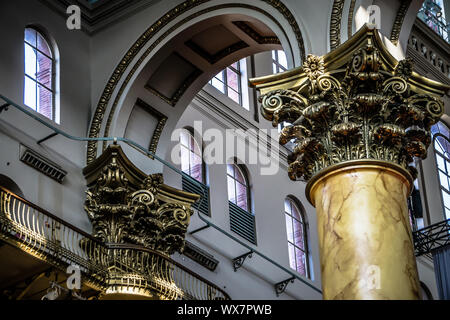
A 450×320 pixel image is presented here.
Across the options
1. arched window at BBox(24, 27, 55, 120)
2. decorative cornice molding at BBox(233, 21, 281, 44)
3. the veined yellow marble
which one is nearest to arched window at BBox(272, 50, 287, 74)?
decorative cornice molding at BBox(233, 21, 281, 44)

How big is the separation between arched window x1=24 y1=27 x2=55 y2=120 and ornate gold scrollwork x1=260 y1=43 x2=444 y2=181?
557 cm

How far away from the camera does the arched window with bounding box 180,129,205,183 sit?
68.7ft

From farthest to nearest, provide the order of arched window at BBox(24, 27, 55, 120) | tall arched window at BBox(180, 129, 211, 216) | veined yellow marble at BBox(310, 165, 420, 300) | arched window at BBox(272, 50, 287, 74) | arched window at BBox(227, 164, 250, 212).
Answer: arched window at BBox(272, 50, 287, 74) < arched window at BBox(227, 164, 250, 212) < tall arched window at BBox(180, 129, 211, 216) < arched window at BBox(24, 27, 55, 120) < veined yellow marble at BBox(310, 165, 420, 300)

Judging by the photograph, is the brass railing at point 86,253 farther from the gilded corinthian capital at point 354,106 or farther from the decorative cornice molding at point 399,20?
the decorative cornice molding at point 399,20

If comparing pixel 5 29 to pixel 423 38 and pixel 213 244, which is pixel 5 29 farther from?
pixel 423 38

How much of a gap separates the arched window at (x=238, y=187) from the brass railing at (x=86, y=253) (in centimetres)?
522

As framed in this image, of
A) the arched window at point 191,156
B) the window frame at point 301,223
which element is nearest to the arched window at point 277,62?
the window frame at point 301,223

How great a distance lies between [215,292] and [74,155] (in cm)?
346

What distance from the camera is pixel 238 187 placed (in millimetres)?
22438

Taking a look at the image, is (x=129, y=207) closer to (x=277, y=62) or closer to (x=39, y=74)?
(x=39, y=74)

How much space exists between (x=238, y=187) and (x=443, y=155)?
8.42 metres

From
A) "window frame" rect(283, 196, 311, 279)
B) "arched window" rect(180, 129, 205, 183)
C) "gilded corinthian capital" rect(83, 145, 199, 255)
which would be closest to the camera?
"gilded corinthian capital" rect(83, 145, 199, 255)

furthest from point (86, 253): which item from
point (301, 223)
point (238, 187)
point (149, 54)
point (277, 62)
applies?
point (277, 62)

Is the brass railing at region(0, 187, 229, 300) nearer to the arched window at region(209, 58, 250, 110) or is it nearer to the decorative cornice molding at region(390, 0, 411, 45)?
the decorative cornice molding at region(390, 0, 411, 45)
